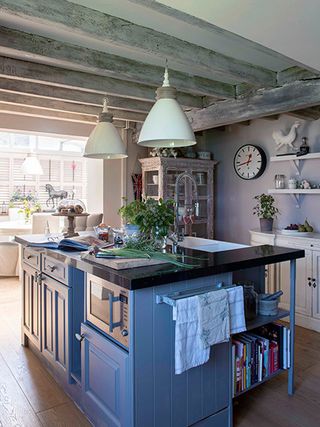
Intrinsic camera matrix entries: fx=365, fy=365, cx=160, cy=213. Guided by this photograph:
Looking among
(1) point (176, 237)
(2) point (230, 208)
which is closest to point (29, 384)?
(1) point (176, 237)

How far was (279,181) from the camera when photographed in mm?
4309

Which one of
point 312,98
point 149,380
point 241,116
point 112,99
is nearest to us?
point 149,380

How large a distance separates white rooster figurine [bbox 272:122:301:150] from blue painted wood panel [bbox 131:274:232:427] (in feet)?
9.26

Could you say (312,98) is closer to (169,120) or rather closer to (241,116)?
(241,116)

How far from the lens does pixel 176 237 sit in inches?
87.6

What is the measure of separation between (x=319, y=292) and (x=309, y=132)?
1.81 m

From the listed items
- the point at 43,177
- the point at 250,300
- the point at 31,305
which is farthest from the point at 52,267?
the point at 43,177

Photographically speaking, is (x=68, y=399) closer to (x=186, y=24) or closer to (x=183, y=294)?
(x=183, y=294)

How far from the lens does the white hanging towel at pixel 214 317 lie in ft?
5.51

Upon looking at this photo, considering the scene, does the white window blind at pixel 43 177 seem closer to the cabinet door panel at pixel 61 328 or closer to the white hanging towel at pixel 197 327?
the cabinet door panel at pixel 61 328

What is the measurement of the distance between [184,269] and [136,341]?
1.28 ft

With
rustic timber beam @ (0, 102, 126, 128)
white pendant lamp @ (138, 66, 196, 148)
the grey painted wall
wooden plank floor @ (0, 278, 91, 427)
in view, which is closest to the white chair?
rustic timber beam @ (0, 102, 126, 128)

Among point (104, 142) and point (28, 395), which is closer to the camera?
point (28, 395)

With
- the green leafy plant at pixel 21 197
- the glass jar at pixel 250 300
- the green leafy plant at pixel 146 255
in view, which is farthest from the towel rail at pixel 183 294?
the green leafy plant at pixel 21 197
